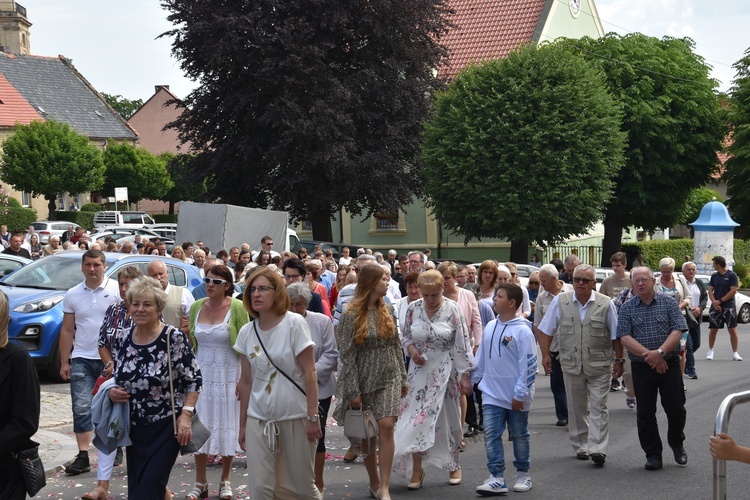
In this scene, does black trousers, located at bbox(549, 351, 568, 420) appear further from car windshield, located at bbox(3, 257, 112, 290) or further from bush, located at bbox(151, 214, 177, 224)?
bush, located at bbox(151, 214, 177, 224)

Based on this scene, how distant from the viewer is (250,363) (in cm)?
675

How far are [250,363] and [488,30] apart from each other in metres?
47.3

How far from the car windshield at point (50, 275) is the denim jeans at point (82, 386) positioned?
626cm

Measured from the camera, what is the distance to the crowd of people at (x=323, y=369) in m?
6.44

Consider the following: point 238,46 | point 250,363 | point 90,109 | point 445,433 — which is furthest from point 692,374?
point 90,109

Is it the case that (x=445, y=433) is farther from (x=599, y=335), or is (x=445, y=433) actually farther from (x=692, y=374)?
(x=692, y=374)

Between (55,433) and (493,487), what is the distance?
5.37m

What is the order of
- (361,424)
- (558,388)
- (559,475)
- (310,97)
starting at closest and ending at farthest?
(361,424) → (559,475) → (558,388) → (310,97)

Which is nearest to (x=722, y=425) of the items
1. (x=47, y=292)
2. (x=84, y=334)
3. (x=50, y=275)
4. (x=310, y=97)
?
(x=84, y=334)

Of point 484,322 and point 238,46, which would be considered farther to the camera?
point 238,46

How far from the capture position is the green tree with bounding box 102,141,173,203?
232ft

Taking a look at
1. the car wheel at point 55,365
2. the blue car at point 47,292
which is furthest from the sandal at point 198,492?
the car wheel at point 55,365

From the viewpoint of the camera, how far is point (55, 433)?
11344 mm

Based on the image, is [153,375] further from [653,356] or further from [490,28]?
[490,28]
